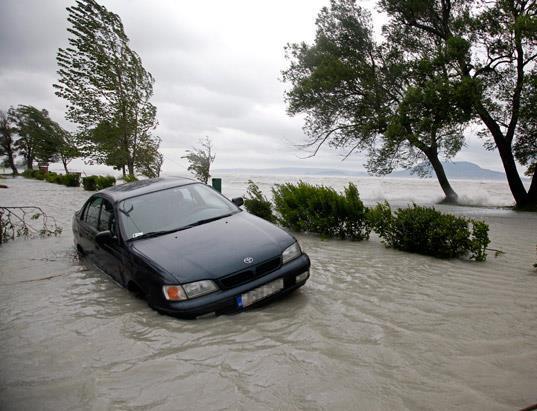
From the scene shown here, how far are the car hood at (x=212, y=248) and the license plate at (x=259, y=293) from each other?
282mm

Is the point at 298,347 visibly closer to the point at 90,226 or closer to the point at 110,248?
the point at 110,248

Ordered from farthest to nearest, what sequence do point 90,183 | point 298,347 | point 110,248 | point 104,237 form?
point 90,183
point 110,248
point 104,237
point 298,347

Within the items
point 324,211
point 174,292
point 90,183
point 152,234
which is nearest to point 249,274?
point 174,292

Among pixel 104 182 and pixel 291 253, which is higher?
pixel 104 182

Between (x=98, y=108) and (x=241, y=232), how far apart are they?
2754cm

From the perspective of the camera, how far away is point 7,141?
6719cm

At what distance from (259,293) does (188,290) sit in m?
0.76

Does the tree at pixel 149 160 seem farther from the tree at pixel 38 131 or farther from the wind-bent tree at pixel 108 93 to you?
the tree at pixel 38 131

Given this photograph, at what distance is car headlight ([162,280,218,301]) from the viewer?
3.60m

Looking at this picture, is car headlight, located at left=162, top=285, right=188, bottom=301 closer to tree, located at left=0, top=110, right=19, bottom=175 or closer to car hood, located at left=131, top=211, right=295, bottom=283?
car hood, located at left=131, top=211, right=295, bottom=283

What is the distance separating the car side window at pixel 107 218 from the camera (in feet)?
16.0

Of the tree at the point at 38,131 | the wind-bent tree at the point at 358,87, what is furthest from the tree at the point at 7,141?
the wind-bent tree at the point at 358,87

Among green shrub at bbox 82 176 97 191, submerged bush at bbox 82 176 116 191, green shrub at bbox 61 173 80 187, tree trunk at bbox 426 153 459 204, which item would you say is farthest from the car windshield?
green shrub at bbox 61 173 80 187

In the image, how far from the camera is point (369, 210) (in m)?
7.49
